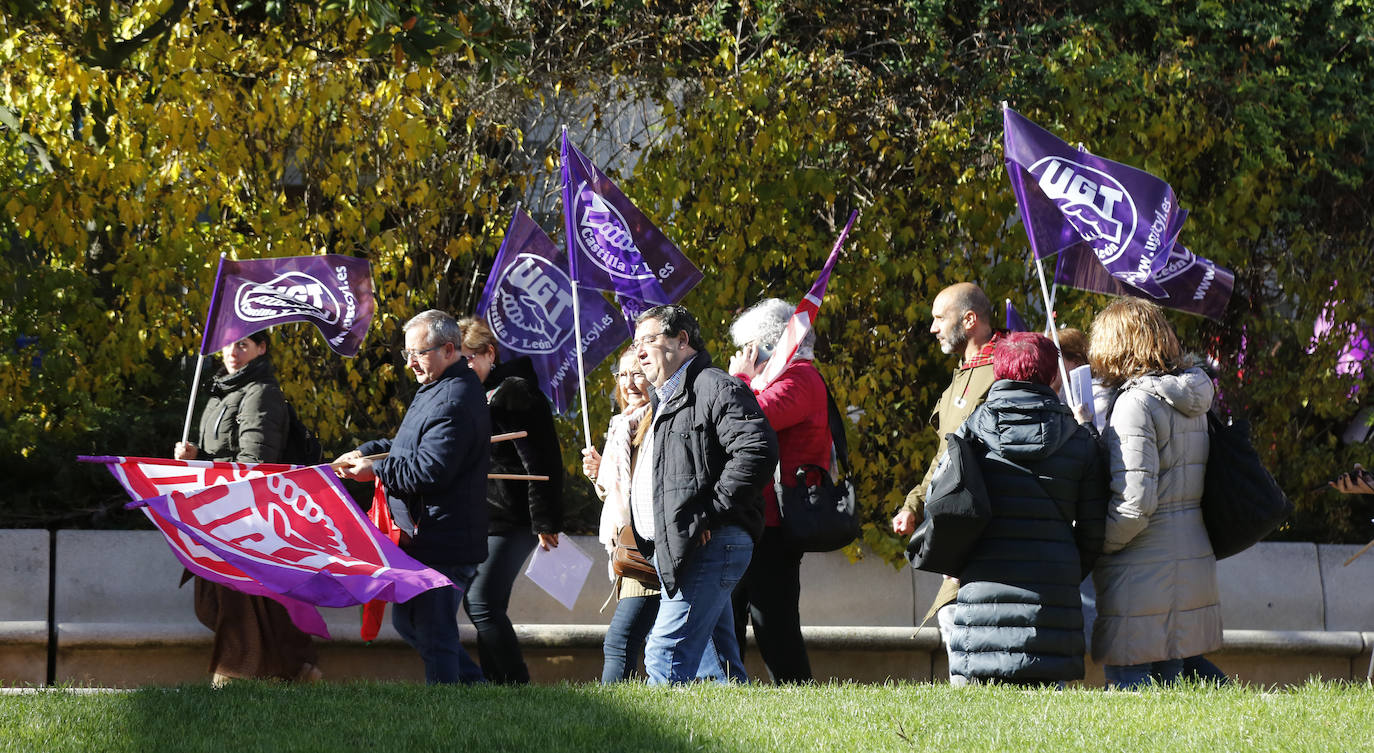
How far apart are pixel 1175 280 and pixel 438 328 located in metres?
4.15

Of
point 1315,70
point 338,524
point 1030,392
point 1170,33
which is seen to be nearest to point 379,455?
point 338,524

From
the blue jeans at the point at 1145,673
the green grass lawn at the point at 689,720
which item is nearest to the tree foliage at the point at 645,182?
the green grass lawn at the point at 689,720

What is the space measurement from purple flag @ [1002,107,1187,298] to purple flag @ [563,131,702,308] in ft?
5.98

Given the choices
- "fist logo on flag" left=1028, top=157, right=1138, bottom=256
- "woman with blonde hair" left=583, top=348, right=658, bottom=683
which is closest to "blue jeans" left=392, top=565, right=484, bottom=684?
"woman with blonde hair" left=583, top=348, right=658, bottom=683

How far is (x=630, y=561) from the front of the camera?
676 centimetres

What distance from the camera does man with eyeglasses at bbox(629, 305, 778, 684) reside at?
600 cm

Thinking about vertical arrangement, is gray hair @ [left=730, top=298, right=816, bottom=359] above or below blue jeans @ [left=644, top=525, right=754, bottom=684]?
above

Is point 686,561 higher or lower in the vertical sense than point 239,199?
lower

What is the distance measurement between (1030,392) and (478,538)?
2492mm

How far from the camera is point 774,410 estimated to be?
267 inches

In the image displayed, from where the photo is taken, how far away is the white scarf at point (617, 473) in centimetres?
708

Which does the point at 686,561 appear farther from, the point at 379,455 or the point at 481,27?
the point at 481,27

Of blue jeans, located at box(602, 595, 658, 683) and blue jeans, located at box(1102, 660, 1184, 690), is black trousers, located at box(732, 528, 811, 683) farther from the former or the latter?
blue jeans, located at box(1102, 660, 1184, 690)

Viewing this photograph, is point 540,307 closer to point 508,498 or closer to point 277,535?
point 508,498
